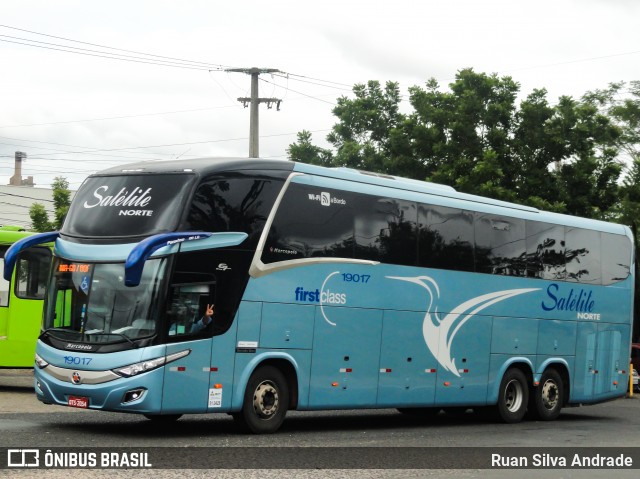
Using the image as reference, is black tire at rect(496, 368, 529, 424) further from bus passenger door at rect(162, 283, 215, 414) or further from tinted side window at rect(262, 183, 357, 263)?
bus passenger door at rect(162, 283, 215, 414)

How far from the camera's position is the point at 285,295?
53.6ft

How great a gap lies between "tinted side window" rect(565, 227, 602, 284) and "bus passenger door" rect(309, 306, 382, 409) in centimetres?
618

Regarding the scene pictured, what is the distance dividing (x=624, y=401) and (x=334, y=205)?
1676 centimetres

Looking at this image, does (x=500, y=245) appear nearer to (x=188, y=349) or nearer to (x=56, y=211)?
(x=188, y=349)

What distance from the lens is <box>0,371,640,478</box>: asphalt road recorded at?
1295 centimetres

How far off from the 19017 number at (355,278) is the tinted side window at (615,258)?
7690 millimetres

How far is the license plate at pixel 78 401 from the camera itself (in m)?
14.7

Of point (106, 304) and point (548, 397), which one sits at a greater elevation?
point (106, 304)

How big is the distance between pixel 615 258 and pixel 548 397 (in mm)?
3581

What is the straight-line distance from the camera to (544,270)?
21891mm

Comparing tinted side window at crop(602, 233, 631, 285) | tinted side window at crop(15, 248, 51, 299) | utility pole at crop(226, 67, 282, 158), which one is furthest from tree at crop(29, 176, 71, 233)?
tinted side window at crop(602, 233, 631, 285)

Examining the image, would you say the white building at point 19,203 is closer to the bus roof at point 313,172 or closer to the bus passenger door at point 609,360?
the bus passenger door at point 609,360

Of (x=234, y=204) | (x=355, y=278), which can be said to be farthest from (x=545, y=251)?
(x=234, y=204)

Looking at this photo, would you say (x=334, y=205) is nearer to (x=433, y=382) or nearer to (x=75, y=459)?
(x=433, y=382)
